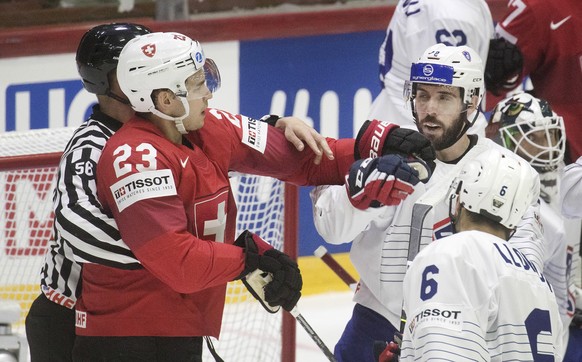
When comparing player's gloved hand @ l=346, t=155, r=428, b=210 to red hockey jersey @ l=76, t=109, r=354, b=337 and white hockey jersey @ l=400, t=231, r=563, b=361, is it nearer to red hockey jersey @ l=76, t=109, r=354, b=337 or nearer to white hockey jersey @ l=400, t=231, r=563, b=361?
red hockey jersey @ l=76, t=109, r=354, b=337

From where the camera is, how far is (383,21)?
6082mm

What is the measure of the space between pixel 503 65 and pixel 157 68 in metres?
1.96

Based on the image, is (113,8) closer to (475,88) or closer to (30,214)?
(30,214)

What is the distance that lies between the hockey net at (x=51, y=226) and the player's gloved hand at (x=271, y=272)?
1.25 m

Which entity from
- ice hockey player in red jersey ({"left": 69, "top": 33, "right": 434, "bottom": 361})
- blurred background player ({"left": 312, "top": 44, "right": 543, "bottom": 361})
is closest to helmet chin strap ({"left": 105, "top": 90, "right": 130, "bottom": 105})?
ice hockey player in red jersey ({"left": 69, "top": 33, "right": 434, "bottom": 361})

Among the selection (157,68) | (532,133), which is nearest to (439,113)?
(532,133)

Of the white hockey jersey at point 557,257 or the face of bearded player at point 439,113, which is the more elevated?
the face of bearded player at point 439,113

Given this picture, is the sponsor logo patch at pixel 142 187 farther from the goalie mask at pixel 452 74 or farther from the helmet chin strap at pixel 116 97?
the goalie mask at pixel 452 74

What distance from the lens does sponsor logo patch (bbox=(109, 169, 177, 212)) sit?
3082 mm

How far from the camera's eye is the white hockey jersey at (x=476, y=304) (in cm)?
264

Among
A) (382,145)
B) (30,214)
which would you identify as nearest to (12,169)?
(30,214)

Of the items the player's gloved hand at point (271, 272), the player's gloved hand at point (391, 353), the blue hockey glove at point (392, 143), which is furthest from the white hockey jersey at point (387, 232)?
the player's gloved hand at point (391, 353)

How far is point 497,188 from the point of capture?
2814 millimetres

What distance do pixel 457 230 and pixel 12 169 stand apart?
189 centimetres
